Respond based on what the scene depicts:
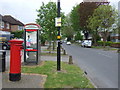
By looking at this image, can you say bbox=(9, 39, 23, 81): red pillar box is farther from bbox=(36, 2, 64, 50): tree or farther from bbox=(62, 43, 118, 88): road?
bbox=(36, 2, 64, 50): tree

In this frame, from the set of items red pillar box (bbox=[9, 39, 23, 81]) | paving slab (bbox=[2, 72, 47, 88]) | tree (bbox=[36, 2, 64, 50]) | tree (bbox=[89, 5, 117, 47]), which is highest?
tree (bbox=[89, 5, 117, 47])

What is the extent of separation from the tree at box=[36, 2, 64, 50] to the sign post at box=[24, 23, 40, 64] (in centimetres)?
703

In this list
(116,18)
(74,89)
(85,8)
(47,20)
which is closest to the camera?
(74,89)

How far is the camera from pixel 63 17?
16.8 metres

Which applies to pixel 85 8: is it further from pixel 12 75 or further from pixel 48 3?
pixel 12 75

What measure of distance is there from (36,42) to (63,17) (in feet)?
27.6

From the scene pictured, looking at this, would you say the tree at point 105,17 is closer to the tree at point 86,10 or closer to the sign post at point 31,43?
the tree at point 86,10

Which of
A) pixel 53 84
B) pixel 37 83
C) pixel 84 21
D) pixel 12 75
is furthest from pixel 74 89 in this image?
pixel 84 21

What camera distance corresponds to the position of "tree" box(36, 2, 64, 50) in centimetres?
1617

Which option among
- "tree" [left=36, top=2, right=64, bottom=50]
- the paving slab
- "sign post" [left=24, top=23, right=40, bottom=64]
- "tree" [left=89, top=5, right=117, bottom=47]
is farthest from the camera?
"tree" [left=89, top=5, right=117, bottom=47]

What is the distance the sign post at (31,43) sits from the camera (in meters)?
9.03

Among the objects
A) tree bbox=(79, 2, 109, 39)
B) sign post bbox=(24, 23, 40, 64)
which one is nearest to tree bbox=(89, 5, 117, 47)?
tree bbox=(79, 2, 109, 39)

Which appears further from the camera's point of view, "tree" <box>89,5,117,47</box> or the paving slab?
"tree" <box>89,5,117,47</box>

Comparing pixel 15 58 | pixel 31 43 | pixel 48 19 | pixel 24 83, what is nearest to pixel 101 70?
pixel 31 43
